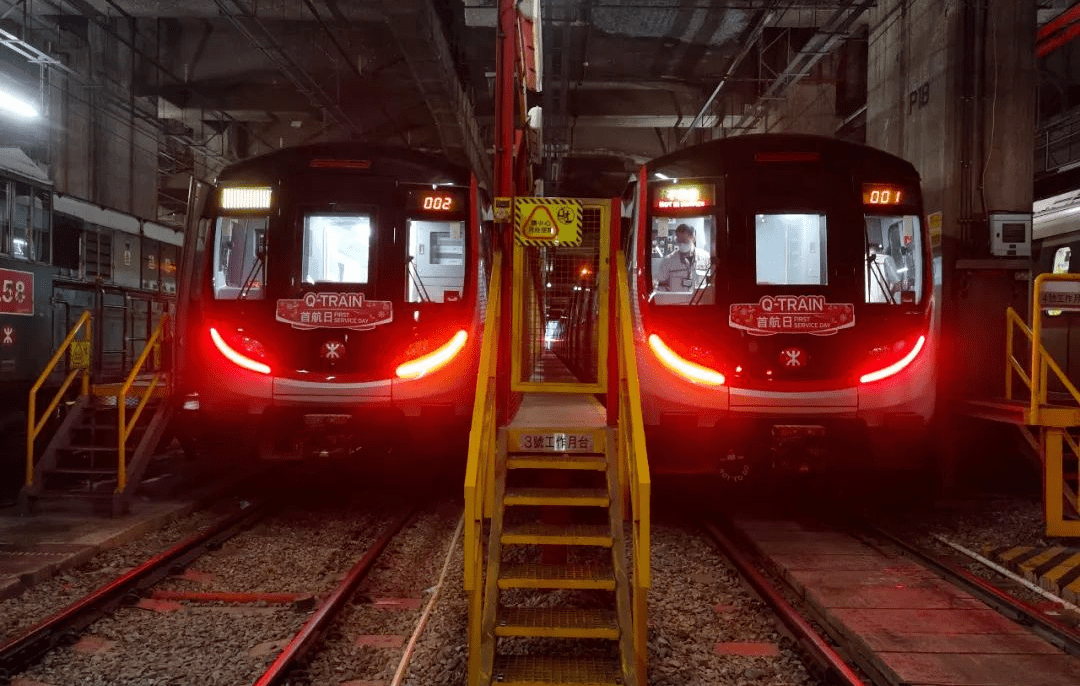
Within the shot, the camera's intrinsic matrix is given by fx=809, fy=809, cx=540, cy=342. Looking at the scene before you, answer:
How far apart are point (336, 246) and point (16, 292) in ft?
12.8

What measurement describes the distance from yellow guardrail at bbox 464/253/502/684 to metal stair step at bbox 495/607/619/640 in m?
0.19

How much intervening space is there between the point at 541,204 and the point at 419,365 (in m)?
2.44

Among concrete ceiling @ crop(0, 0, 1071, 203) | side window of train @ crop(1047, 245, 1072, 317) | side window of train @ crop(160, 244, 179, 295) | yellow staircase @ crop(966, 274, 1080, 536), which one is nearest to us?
yellow staircase @ crop(966, 274, 1080, 536)

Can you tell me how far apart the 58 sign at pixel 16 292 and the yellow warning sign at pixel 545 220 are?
6.19 meters

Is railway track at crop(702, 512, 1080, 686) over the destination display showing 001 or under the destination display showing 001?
under

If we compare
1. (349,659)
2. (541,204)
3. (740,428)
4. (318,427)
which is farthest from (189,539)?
(740,428)

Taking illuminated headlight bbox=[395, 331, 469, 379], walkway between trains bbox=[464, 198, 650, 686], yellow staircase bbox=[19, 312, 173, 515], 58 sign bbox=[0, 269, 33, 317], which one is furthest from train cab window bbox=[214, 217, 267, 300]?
58 sign bbox=[0, 269, 33, 317]

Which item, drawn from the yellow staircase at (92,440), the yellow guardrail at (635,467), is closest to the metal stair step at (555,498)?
the yellow guardrail at (635,467)

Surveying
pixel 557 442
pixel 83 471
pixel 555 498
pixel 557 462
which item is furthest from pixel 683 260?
pixel 83 471

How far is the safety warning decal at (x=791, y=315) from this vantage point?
6898 millimetres

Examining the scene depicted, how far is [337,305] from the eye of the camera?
7363 mm

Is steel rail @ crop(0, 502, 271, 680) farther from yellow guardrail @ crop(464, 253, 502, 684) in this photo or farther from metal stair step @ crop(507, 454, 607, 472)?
metal stair step @ crop(507, 454, 607, 472)

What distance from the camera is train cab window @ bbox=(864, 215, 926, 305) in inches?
278

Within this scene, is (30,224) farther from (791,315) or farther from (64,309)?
(791,315)
